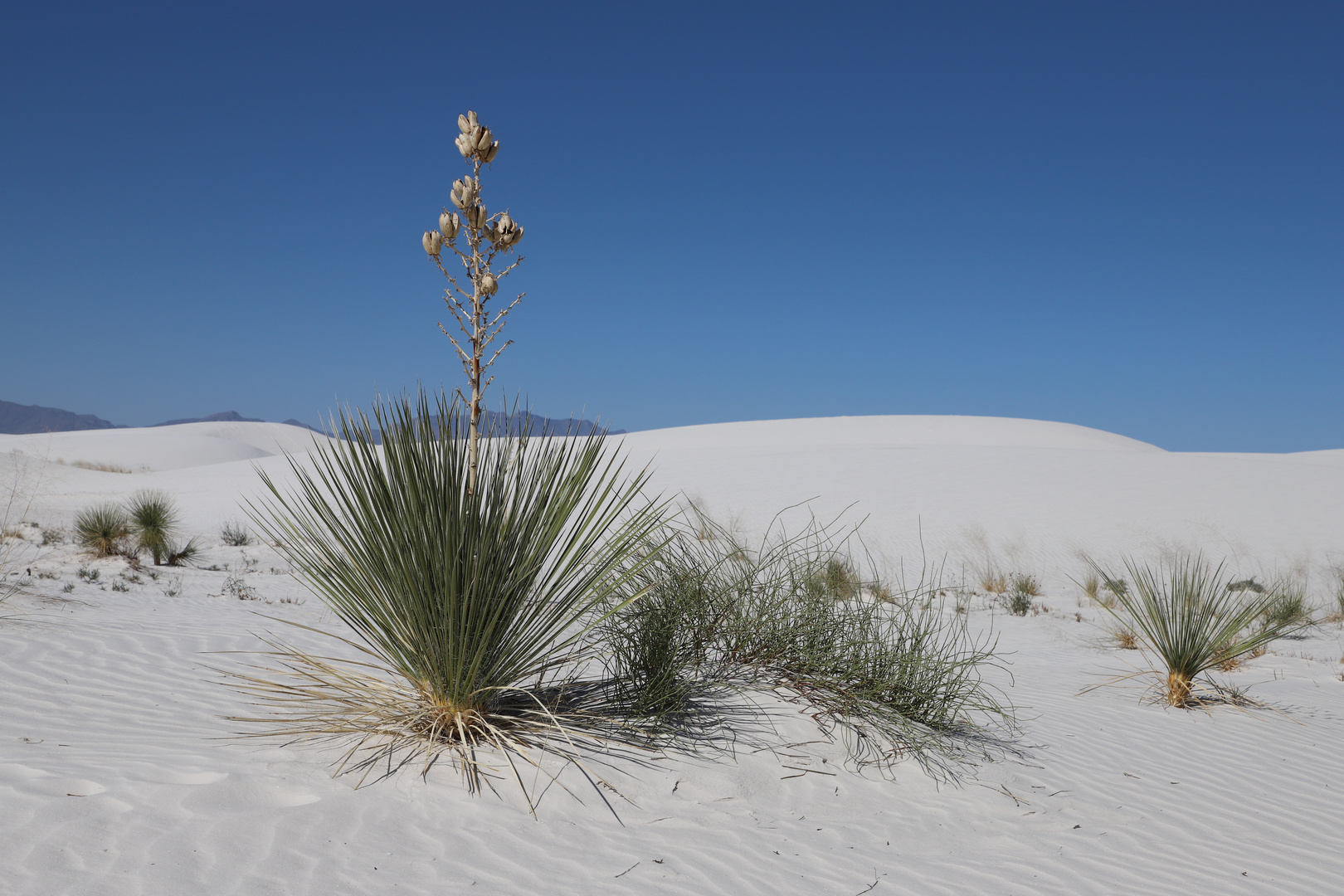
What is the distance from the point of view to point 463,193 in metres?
2.86

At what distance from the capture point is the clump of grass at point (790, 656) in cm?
378

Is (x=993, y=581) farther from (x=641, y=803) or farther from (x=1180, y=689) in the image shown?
(x=641, y=803)

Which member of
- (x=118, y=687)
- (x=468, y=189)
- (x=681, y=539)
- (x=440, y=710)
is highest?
(x=468, y=189)

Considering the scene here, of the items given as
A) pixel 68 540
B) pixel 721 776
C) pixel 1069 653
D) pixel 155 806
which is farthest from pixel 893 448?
pixel 155 806

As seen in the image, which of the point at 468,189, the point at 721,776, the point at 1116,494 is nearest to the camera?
Result: the point at 468,189

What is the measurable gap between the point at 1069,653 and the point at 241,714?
7457 mm

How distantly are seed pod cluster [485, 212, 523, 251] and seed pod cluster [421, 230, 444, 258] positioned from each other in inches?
8.2

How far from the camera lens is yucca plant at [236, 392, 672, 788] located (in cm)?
304

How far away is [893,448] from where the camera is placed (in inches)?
914

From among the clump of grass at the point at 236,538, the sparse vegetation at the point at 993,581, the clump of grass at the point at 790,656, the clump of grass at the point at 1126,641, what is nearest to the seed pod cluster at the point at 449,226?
the clump of grass at the point at 790,656

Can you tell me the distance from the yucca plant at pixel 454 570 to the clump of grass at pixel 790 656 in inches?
15.6

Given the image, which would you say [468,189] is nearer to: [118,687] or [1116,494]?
[118,687]

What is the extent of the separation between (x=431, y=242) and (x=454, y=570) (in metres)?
1.20

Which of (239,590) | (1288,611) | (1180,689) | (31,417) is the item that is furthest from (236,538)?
(31,417)
